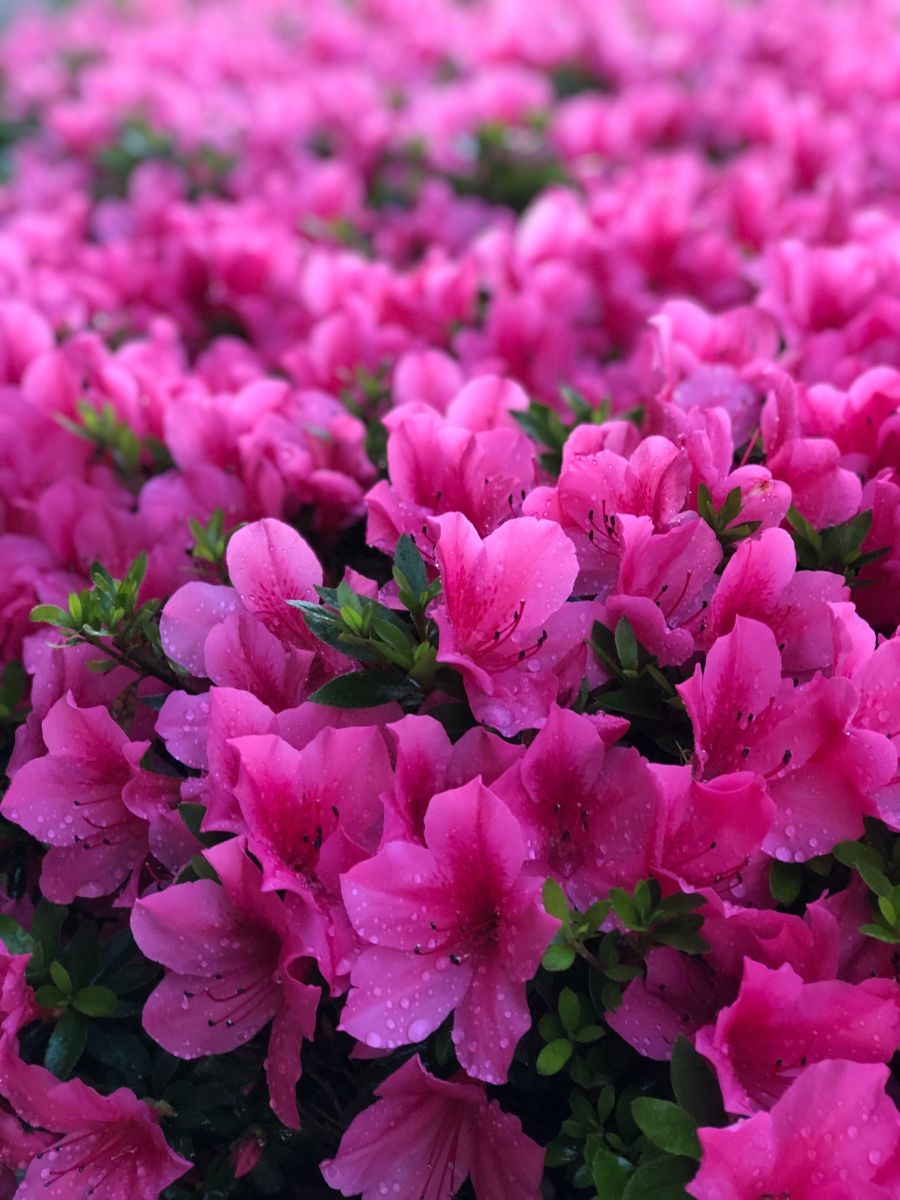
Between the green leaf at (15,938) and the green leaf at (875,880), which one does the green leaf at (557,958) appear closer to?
the green leaf at (875,880)

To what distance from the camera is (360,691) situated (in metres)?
1.34

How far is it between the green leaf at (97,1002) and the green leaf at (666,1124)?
620mm

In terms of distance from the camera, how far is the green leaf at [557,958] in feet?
3.96

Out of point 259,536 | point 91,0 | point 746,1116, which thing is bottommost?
point 91,0

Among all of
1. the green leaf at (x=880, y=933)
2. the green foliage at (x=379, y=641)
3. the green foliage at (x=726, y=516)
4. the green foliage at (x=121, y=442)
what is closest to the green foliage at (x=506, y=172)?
the green foliage at (x=121, y=442)

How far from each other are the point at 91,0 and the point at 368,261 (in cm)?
477

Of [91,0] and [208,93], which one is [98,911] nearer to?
[208,93]

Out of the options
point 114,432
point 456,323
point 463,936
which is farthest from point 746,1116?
point 456,323

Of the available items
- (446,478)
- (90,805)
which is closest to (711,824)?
(446,478)

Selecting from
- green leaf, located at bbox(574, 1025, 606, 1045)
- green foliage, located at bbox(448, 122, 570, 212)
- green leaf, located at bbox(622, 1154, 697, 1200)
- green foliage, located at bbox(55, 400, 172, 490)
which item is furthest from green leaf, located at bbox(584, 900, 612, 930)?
green foliage, located at bbox(448, 122, 570, 212)

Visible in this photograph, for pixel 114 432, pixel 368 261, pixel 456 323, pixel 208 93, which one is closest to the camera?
pixel 114 432

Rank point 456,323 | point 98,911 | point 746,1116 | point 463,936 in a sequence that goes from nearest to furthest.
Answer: point 746,1116, point 463,936, point 98,911, point 456,323

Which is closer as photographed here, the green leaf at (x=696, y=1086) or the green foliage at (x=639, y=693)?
the green leaf at (x=696, y=1086)

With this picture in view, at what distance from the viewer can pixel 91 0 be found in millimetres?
7031
